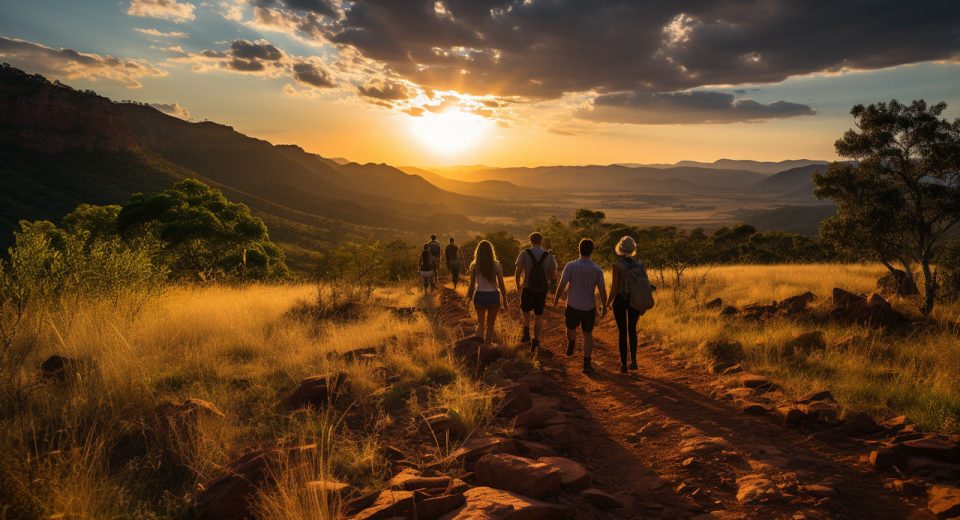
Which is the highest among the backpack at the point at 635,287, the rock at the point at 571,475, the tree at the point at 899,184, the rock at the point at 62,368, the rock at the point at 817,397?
the tree at the point at 899,184

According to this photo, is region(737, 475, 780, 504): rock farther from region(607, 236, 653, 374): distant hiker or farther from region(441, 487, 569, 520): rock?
region(607, 236, 653, 374): distant hiker

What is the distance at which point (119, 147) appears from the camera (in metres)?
106

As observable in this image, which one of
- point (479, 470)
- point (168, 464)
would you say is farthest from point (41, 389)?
point (479, 470)

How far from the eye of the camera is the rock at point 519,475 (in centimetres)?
343

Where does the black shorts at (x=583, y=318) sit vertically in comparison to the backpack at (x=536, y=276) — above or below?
below

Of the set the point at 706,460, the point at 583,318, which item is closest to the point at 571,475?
the point at 706,460

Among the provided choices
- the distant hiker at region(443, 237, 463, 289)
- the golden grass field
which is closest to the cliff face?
the distant hiker at region(443, 237, 463, 289)

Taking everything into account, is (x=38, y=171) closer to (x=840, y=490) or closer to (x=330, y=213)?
(x=330, y=213)

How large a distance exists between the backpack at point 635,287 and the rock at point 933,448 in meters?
3.64

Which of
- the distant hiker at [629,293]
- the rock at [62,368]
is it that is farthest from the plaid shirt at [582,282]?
the rock at [62,368]

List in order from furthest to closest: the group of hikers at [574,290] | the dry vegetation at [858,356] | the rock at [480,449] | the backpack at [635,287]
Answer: the group of hikers at [574,290] → the backpack at [635,287] → the dry vegetation at [858,356] → the rock at [480,449]

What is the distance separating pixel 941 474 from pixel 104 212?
139ft

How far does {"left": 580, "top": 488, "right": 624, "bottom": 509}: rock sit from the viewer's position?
356 cm

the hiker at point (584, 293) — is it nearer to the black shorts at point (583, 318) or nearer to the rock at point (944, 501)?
the black shorts at point (583, 318)
